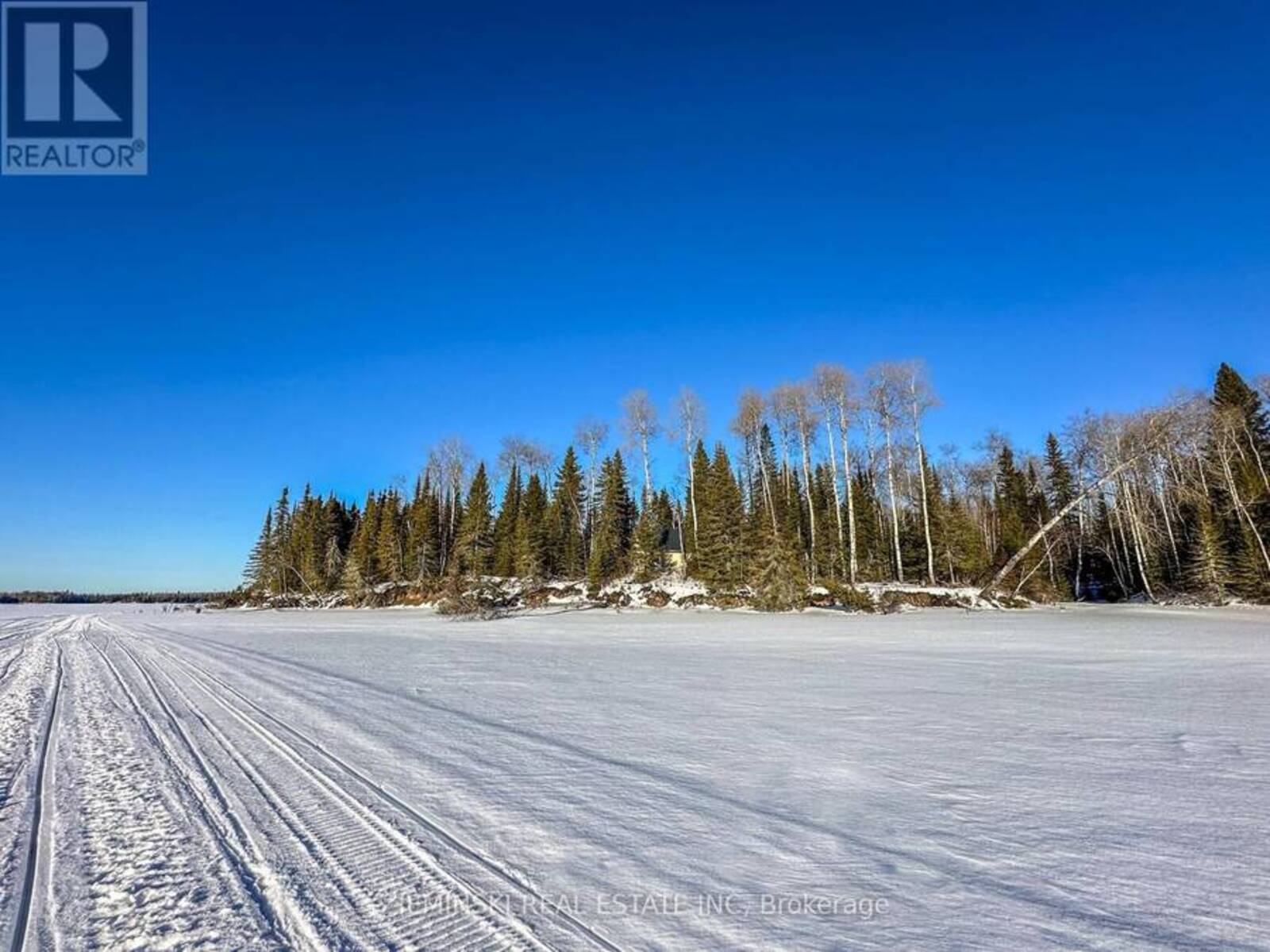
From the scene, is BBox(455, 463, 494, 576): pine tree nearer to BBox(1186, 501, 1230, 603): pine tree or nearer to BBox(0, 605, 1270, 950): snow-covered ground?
BBox(0, 605, 1270, 950): snow-covered ground

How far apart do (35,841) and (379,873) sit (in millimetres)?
2334

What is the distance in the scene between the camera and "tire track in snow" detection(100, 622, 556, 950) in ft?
8.27

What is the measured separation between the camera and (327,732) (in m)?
6.14

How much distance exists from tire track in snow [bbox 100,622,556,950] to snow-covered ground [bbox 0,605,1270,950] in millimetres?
18

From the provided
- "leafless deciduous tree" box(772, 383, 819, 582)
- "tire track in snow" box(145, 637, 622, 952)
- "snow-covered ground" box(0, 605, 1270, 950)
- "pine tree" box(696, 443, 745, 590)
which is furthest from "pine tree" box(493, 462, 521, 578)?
"tire track in snow" box(145, 637, 622, 952)

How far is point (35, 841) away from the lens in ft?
A: 11.6

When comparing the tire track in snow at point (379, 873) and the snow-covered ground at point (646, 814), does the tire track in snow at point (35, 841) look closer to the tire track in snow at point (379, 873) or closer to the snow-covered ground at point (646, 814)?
the snow-covered ground at point (646, 814)

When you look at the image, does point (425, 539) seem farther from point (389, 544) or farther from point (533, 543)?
point (533, 543)

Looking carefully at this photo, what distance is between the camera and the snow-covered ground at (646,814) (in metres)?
2.60

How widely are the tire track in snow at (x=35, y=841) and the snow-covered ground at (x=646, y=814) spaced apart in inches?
0.7

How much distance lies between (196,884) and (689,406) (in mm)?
37355

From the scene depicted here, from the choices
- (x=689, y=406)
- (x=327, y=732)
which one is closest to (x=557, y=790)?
(x=327, y=732)

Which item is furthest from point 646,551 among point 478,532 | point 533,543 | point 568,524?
point 478,532

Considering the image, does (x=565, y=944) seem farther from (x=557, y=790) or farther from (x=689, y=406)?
(x=689, y=406)
